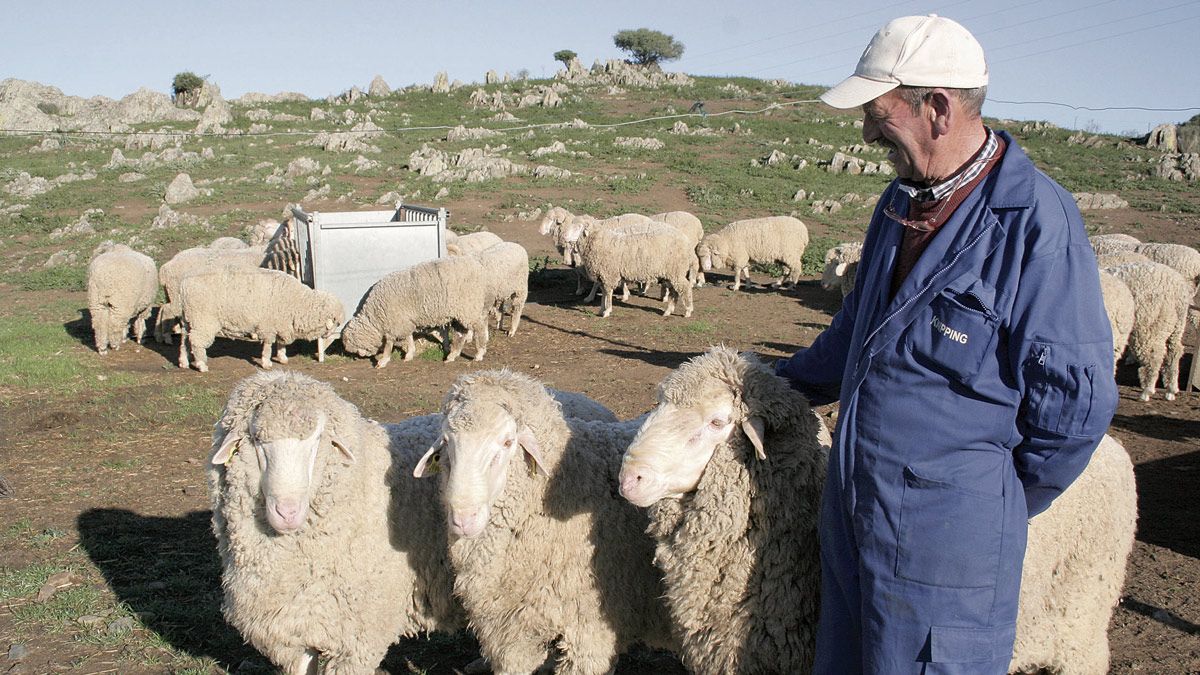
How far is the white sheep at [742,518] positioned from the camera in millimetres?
3012

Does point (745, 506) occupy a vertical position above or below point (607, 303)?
above

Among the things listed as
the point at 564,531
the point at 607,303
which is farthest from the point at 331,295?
the point at 564,531

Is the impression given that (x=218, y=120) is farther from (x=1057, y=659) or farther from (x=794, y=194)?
(x=1057, y=659)

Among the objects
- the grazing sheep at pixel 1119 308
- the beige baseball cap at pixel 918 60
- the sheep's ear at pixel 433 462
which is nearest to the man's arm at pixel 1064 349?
the beige baseball cap at pixel 918 60

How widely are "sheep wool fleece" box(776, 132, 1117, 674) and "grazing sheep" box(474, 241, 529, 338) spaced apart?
10220mm

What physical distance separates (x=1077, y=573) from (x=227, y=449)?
12.0 ft

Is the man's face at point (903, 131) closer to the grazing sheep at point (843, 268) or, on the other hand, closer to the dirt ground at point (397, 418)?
the dirt ground at point (397, 418)

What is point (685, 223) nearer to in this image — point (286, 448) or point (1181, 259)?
point (1181, 259)

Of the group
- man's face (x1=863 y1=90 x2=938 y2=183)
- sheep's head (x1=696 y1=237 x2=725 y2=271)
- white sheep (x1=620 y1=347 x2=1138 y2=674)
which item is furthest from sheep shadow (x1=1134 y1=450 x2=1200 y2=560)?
sheep's head (x1=696 y1=237 x2=725 y2=271)

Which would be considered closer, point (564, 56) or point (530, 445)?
point (530, 445)

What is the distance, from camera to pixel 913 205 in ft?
7.47

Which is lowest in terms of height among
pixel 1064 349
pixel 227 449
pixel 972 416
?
pixel 227 449

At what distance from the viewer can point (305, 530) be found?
3754mm

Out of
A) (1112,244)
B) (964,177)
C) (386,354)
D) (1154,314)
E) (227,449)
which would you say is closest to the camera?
(964,177)
